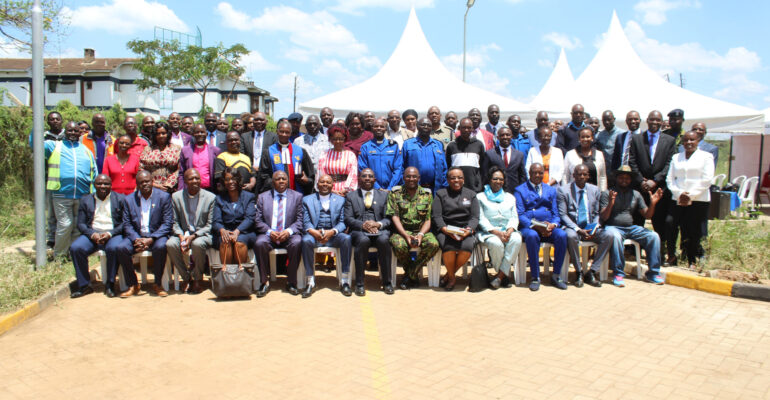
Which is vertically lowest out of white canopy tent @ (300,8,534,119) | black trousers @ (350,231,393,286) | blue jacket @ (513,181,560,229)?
black trousers @ (350,231,393,286)

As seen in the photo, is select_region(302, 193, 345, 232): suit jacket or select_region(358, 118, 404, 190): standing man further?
select_region(358, 118, 404, 190): standing man

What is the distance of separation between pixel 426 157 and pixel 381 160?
2.05ft

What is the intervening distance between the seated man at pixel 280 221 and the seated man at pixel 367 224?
0.66 meters

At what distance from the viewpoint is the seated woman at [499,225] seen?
677 cm

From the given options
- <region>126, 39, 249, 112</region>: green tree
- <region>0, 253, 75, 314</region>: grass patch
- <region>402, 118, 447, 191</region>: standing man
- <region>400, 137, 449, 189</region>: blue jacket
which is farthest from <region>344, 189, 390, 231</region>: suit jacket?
<region>126, 39, 249, 112</region>: green tree

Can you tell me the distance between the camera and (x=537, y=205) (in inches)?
281

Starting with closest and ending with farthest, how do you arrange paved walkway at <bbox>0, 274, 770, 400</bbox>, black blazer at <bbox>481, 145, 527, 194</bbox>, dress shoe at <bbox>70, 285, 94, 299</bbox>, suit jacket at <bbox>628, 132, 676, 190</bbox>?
paved walkway at <bbox>0, 274, 770, 400</bbox>, dress shoe at <bbox>70, 285, 94, 299</bbox>, suit jacket at <bbox>628, 132, 676, 190</bbox>, black blazer at <bbox>481, 145, 527, 194</bbox>

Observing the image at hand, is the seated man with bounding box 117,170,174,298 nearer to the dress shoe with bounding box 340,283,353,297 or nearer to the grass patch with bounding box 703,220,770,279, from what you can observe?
the dress shoe with bounding box 340,283,353,297

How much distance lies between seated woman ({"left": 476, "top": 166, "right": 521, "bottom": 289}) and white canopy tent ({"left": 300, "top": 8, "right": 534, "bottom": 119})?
480 centimetres

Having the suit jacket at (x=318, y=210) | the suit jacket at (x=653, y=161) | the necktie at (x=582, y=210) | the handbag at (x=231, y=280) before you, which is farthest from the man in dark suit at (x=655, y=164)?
the handbag at (x=231, y=280)

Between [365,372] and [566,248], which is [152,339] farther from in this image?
[566,248]

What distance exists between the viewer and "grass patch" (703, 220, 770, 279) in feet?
22.8

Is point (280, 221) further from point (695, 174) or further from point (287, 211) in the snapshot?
point (695, 174)

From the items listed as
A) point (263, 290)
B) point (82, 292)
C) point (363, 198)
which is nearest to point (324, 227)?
point (363, 198)
